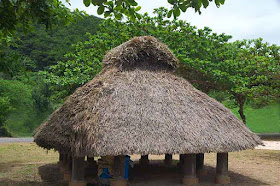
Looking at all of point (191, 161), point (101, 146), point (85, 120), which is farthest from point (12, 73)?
point (191, 161)

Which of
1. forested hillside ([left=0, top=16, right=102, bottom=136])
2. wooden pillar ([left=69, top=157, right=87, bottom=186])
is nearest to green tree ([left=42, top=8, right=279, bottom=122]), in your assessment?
forested hillside ([left=0, top=16, right=102, bottom=136])

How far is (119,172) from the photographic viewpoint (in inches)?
294

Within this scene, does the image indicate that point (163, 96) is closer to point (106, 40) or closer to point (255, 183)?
point (255, 183)

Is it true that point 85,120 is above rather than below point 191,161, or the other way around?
above

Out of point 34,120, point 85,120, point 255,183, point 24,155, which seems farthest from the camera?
point 34,120

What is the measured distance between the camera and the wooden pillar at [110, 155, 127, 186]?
24.4 ft

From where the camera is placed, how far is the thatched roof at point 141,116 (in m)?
7.11

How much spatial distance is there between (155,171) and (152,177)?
103 centimetres

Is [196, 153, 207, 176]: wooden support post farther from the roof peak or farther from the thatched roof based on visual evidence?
the roof peak

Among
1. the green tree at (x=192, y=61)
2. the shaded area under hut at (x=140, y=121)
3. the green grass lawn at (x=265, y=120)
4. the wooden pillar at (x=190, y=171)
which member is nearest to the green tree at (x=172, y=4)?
the shaded area under hut at (x=140, y=121)

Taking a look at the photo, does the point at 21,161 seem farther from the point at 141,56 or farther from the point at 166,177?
the point at 141,56

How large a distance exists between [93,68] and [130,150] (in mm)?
10765

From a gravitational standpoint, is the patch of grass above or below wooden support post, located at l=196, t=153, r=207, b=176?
below

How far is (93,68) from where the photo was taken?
1720cm
